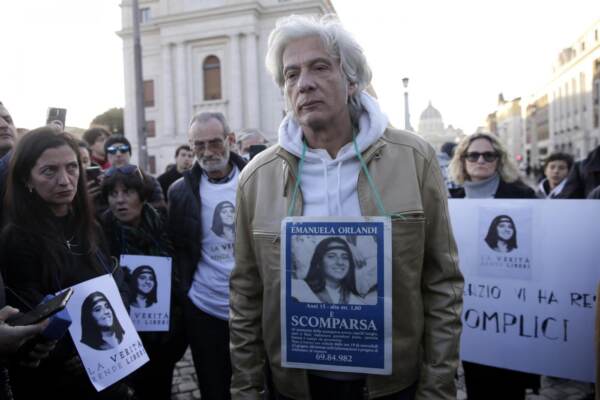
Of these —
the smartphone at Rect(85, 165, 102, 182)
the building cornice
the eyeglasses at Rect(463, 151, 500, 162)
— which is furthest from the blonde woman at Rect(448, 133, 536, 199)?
the building cornice

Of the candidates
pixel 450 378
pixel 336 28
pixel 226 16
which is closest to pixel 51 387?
pixel 450 378

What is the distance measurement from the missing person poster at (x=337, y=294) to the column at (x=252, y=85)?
3383 centimetres

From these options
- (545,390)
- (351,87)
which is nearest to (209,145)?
(351,87)

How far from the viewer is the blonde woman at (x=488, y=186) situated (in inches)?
120

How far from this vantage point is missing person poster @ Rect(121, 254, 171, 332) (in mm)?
3107

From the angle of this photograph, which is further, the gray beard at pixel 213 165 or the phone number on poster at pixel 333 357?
the gray beard at pixel 213 165

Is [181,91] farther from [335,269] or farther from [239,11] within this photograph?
[335,269]

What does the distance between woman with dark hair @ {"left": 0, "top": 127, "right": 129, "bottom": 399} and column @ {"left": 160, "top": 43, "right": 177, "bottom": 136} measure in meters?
36.0

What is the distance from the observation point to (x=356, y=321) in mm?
1826

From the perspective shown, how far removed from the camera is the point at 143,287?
10.3 ft

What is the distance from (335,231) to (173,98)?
37763 millimetres

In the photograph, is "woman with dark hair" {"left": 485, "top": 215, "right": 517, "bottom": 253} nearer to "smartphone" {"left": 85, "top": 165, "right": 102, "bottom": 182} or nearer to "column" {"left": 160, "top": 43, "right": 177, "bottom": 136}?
"smartphone" {"left": 85, "top": 165, "right": 102, "bottom": 182}

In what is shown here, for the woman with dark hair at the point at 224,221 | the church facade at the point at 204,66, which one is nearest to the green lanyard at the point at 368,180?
the woman with dark hair at the point at 224,221

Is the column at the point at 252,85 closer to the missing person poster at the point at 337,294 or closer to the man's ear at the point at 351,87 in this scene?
the man's ear at the point at 351,87
